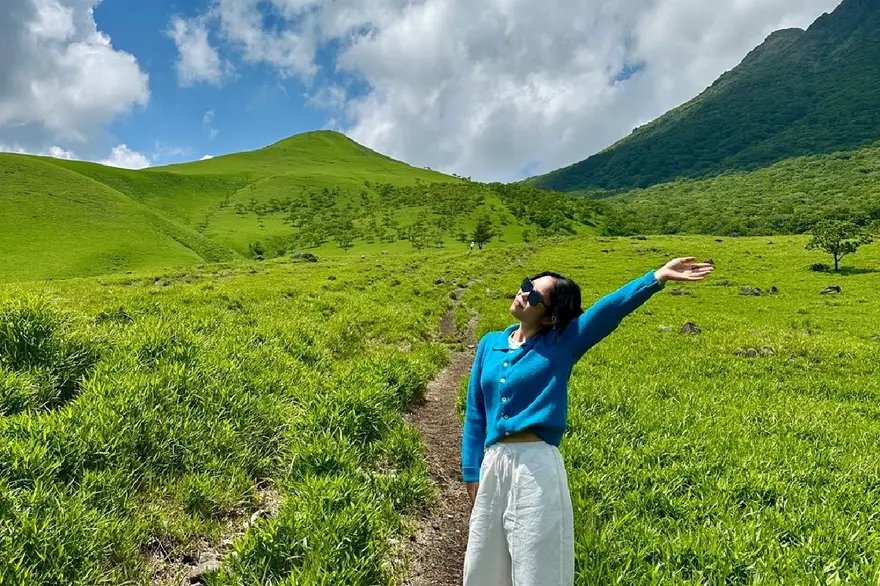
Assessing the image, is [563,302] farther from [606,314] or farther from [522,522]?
[522,522]

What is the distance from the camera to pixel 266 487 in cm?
656

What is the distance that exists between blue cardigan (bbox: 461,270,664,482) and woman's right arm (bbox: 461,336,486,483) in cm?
2

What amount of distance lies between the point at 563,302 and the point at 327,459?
15.5ft

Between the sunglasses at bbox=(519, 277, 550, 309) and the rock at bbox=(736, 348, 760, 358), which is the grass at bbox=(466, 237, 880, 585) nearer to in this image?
the rock at bbox=(736, 348, 760, 358)

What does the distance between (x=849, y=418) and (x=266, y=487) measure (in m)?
12.6

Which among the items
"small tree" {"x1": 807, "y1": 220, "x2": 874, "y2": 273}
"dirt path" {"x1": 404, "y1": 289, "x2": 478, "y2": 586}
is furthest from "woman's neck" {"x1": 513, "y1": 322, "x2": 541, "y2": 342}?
"small tree" {"x1": 807, "y1": 220, "x2": 874, "y2": 273}

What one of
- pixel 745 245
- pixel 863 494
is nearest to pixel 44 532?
pixel 863 494

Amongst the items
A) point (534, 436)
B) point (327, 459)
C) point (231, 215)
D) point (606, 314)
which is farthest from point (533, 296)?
point (231, 215)

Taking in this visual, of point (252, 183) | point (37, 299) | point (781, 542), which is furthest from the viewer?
point (252, 183)

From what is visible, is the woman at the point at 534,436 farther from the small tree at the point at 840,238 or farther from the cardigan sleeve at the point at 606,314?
the small tree at the point at 840,238

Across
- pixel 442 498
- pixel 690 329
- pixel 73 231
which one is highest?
pixel 73 231

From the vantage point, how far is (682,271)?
397 centimetres

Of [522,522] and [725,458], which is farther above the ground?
[522,522]

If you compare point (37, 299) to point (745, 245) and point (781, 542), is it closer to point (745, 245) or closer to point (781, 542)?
point (781, 542)
